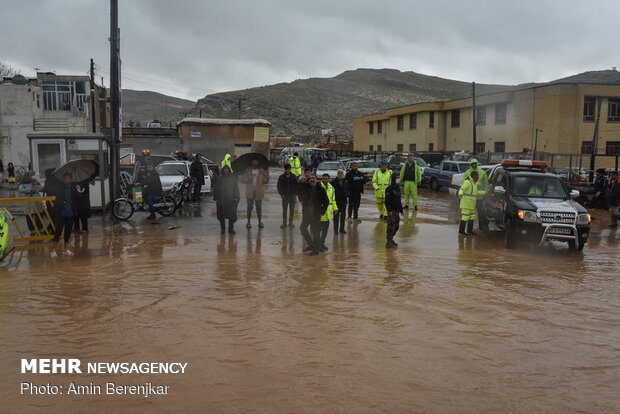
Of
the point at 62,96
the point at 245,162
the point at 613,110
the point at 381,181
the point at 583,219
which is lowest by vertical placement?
the point at 583,219

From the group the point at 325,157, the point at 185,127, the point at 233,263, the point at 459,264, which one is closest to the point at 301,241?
the point at 233,263

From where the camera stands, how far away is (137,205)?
14.9m

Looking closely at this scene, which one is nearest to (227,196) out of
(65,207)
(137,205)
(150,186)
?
(150,186)

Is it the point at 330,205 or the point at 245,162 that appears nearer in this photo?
the point at 330,205

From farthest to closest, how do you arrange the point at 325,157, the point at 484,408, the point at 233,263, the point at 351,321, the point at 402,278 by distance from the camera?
the point at 325,157, the point at 233,263, the point at 402,278, the point at 351,321, the point at 484,408

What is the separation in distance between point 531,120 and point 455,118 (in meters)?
9.97

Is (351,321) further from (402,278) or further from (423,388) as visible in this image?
(402,278)

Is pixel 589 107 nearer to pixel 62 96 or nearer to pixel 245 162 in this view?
pixel 245 162

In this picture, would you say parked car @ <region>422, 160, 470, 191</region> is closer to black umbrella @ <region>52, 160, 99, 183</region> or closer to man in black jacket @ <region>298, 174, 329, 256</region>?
man in black jacket @ <region>298, 174, 329, 256</region>

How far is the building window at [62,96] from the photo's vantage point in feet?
149

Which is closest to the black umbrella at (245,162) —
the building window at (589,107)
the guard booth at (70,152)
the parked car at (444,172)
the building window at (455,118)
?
the guard booth at (70,152)

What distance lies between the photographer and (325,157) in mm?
42156

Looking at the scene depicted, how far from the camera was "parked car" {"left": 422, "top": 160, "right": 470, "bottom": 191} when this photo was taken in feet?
84.6

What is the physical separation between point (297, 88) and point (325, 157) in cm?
9585
